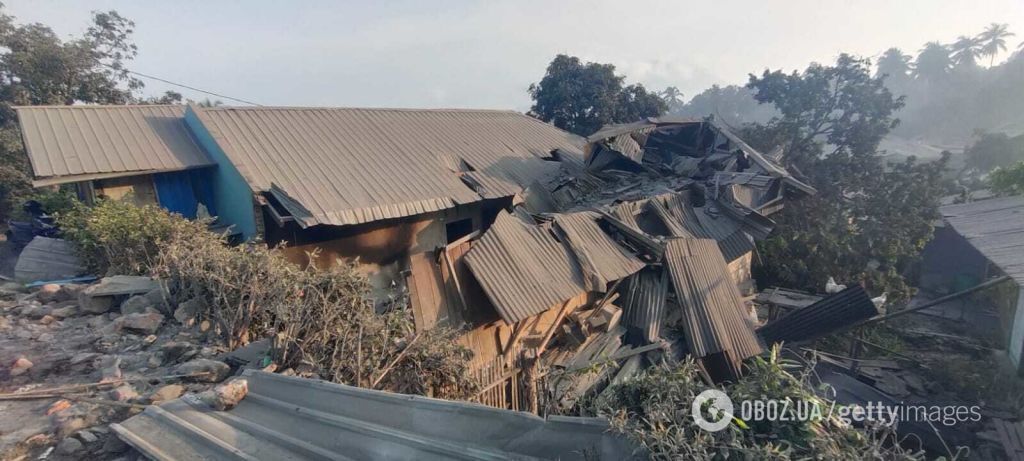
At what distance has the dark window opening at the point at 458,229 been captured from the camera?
10109 mm

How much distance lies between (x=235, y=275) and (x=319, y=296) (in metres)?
1.16

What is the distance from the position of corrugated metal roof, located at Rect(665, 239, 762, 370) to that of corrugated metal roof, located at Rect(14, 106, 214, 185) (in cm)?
900

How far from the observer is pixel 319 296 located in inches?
162

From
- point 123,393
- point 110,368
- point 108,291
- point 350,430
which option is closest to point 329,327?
point 350,430

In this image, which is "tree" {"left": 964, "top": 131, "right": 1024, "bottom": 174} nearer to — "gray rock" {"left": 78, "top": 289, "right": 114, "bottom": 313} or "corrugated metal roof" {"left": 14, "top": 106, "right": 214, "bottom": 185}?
"corrugated metal roof" {"left": 14, "top": 106, "right": 214, "bottom": 185}

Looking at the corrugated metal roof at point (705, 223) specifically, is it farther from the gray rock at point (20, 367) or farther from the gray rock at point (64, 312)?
the gray rock at point (64, 312)

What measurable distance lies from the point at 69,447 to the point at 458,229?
25.1 ft

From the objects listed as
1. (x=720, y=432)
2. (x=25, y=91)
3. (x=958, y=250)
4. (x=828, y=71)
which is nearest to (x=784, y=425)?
(x=720, y=432)

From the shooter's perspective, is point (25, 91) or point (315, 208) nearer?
point (315, 208)

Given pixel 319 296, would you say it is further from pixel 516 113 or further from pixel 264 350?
pixel 516 113

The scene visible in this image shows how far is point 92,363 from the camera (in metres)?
4.57

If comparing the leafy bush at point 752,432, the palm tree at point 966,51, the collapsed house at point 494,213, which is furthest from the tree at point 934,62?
the leafy bush at point 752,432

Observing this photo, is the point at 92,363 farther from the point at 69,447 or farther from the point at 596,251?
the point at 596,251

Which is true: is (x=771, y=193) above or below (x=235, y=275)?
above
